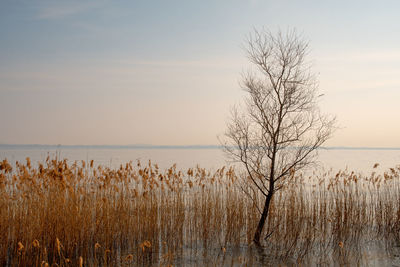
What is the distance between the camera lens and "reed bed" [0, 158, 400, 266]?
5.68 metres

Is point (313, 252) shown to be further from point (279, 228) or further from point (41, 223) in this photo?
point (41, 223)

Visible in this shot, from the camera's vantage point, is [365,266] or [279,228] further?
[279,228]

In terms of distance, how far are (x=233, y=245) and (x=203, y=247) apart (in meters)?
0.58

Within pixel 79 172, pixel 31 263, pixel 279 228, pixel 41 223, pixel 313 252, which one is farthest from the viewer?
pixel 279 228

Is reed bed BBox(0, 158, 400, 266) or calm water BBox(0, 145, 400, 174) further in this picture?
→ calm water BBox(0, 145, 400, 174)

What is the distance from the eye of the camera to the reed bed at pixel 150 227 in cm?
568

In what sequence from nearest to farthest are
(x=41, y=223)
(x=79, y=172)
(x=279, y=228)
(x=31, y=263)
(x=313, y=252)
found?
(x=31, y=263), (x=41, y=223), (x=313, y=252), (x=79, y=172), (x=279, y=228)

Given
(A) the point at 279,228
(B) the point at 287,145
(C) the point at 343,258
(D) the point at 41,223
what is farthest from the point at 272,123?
(D) the point at 41,223

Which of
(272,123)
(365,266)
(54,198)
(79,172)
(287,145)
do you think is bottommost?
(365,266)

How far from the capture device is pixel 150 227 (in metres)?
6.43

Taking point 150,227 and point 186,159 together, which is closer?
point 150,227

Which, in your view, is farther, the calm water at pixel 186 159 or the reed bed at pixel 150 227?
the calm water at pixel 186 159

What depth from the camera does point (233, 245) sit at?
655 centimetres

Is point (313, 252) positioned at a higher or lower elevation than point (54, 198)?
lower
